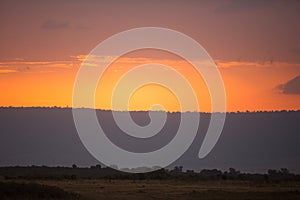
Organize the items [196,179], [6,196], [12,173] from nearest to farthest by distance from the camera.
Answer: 1. [6,196]
2. [196,179]
3. [12,173]

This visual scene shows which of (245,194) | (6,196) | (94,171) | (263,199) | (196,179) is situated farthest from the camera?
(94,171)

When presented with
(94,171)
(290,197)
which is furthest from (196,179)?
(290,197)

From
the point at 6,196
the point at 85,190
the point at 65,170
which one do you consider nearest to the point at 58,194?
the point at 6,196

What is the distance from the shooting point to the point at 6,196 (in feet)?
177

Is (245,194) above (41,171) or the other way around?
the other way around

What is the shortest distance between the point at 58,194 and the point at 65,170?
183 feet

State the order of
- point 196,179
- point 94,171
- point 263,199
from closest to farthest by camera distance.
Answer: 1. point 263,199
2. point 196,179
3. point 94,171

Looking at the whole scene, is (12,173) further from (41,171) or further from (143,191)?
(143,191)

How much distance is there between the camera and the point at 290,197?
5928 centimetres

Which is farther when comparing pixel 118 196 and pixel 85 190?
pixel 85 190

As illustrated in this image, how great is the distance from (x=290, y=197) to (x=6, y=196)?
70.5 ft

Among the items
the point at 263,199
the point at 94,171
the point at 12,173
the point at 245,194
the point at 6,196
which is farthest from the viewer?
the point at 94,171

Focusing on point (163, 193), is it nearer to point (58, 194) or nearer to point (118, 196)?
point (118, 196)

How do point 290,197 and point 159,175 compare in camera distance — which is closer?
point 290,197
